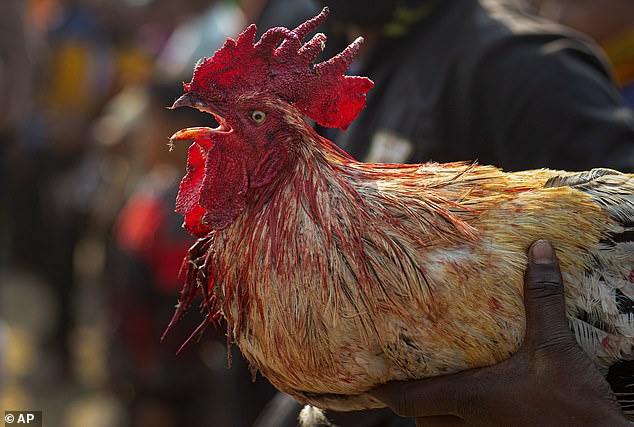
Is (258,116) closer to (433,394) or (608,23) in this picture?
(433,394)

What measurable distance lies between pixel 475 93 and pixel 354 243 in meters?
0.84

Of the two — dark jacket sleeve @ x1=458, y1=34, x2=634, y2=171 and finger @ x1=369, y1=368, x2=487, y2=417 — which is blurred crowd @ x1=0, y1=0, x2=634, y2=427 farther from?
finger @ x1=369, y1=368, x2=487, y2=417

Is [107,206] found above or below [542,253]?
below

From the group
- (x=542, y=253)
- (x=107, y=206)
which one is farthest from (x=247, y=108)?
(x=107, y=206)

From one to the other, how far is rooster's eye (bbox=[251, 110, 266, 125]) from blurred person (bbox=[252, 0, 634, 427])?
2.19ft

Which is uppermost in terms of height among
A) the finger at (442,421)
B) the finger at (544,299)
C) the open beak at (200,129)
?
the open beak at (200,129)

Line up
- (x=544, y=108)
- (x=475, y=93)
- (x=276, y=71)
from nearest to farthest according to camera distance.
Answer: (x=276, y=71)
(x=544, y=108)
(x=475, y=93)

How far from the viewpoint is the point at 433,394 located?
1580 mm

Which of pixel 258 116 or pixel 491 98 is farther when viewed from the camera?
pixel 491 98

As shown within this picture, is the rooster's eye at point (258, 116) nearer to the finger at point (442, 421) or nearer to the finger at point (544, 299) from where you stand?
the finger at point (544, 299)

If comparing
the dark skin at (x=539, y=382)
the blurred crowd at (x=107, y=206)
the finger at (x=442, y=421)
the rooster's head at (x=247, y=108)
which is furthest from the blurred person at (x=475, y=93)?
the blurred crowd at (x=107, y=206)

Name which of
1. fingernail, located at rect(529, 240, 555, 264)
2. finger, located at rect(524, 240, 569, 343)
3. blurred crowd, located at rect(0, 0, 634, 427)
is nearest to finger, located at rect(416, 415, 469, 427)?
finger, located at rect(524, 240, 569, 343)

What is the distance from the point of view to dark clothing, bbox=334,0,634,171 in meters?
2.04

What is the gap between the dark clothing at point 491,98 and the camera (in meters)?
2.04
